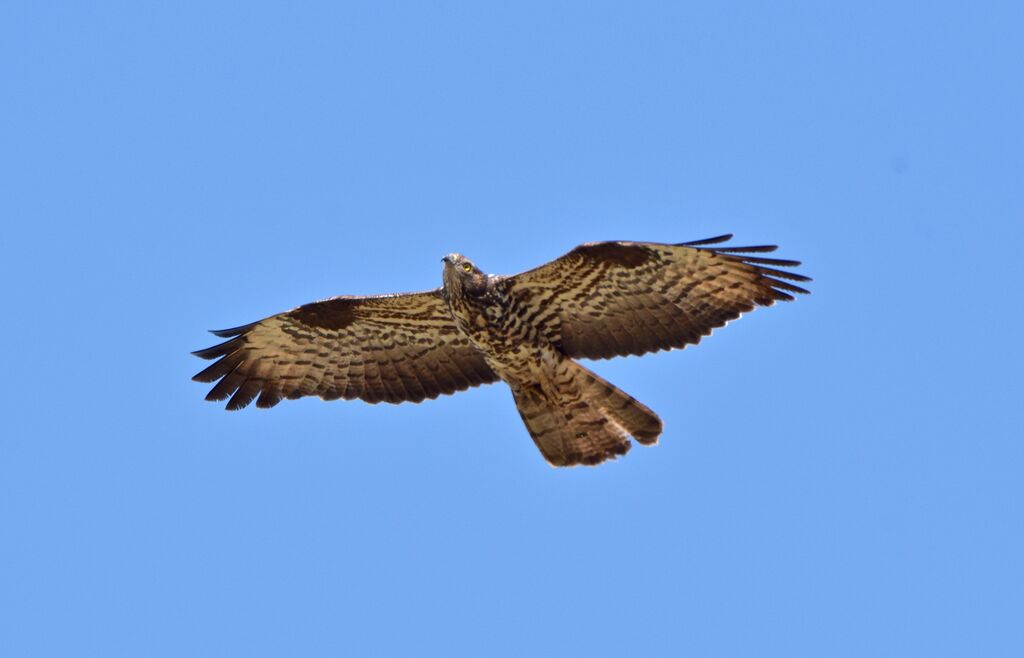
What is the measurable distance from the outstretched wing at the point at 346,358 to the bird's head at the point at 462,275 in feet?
2.89

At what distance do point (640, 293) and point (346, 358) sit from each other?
3.09 metres

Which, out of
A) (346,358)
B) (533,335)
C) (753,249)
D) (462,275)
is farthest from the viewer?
(346,358)

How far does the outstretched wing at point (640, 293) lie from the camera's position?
55.8 feet

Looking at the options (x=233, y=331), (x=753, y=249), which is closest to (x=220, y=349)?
(x=233, y=331)

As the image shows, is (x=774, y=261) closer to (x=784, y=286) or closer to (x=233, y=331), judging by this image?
(x=784, y=286)

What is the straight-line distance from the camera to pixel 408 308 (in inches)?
700

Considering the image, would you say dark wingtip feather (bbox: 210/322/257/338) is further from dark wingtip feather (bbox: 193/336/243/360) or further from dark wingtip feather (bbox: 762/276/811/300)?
dark wingtip feather (bbox: 762/276/811/300)

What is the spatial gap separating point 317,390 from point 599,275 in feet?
10.4

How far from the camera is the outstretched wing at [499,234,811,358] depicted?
55.8 ft

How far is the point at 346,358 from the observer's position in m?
18.3

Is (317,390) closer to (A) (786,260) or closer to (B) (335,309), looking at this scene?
(B) (335,309)

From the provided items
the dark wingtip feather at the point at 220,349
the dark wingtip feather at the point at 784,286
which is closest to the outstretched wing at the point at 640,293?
the dark wingtip feather at the point at 784,286

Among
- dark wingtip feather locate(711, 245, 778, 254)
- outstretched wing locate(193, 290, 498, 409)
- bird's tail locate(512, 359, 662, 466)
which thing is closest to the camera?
dark wingtip feather locate(711, 245, 778, 254)


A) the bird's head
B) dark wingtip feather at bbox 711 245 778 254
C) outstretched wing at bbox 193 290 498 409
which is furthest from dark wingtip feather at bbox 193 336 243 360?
dark wingtip feather at bbox 711 245 778 254
